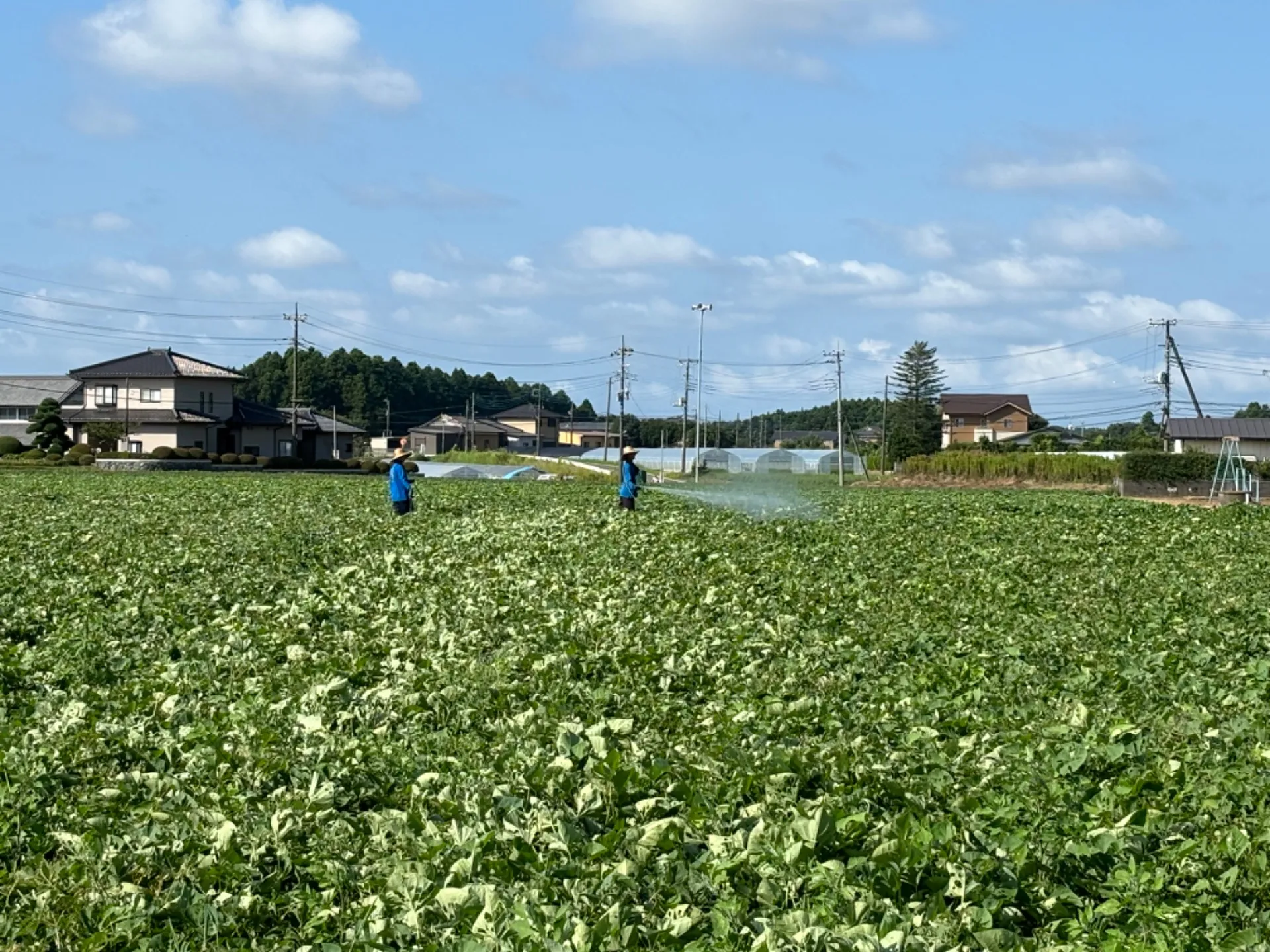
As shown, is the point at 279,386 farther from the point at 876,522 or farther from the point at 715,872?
the point at 715,872

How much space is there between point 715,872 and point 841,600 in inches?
329

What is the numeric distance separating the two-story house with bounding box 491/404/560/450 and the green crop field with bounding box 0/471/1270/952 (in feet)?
411

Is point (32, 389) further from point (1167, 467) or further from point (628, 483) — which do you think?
point (628, 483)

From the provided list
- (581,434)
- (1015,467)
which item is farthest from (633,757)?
(581,434)

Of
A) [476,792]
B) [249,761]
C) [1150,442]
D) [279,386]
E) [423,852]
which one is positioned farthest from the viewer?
[279,386]

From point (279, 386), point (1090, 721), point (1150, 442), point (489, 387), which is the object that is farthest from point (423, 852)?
point (489, 387)

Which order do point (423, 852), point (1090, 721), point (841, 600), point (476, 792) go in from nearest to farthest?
point (423, 852) < point (476, 792) < point (1090, 721) < point (841, 600)

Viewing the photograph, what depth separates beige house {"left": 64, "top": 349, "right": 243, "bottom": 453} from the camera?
79.5m

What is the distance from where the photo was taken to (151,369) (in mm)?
80812

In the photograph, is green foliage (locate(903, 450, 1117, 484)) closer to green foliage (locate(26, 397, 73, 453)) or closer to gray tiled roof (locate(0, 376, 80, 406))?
green foliage (locate(26, 397, 73, 453))

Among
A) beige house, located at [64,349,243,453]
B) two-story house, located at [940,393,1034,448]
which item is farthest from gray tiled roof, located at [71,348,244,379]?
two-story house, located at [940,393,1034,448]

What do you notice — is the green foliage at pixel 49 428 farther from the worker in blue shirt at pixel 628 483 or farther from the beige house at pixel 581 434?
the beige house at pixel 581 434

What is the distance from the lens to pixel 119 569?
16.5m

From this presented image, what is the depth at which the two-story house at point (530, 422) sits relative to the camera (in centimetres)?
14275
